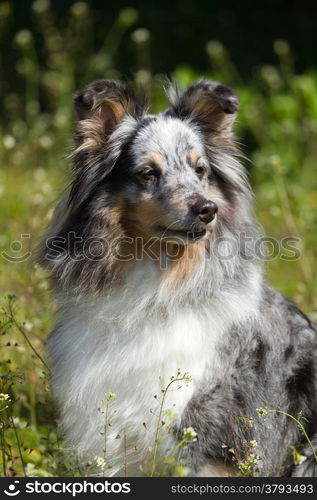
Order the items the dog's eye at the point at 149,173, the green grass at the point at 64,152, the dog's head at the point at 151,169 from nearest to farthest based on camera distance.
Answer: the dog's head at the point at 151,169 < the dog's eye at the point at 149,173 < the green grass at the point at 64,152

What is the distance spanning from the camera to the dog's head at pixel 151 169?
4395mm

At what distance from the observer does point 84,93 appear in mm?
4418

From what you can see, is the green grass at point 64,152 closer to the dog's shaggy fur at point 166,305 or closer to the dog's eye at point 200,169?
the dog's shaggy fur at point 166,305

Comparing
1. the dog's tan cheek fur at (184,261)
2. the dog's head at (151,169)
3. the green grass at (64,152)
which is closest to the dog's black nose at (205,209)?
the dog's head at (151,169)

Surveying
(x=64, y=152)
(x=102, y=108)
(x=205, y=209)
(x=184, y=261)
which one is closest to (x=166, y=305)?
(x=184, y=261)

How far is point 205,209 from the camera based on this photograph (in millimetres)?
4266

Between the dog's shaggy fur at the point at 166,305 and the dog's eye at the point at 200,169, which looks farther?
the dog's eye at the point at 200,169

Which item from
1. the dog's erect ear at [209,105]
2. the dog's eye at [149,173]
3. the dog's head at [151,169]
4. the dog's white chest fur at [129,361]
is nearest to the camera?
the dog's white chest fur at [129,361]

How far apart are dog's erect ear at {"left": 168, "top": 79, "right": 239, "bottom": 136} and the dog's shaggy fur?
0.01m

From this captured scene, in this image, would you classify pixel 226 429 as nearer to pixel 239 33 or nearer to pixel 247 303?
pixel 247 303

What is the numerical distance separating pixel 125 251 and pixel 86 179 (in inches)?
18.9

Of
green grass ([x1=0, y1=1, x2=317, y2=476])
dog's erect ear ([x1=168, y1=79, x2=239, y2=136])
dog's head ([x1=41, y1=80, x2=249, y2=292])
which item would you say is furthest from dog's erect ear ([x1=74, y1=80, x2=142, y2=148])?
green grass ([x1=0, y1=1, x2=317, y2=476])

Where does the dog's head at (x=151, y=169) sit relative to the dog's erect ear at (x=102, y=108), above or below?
below
